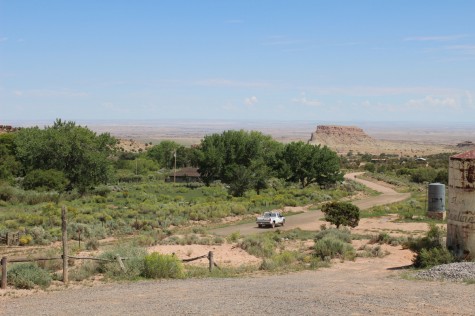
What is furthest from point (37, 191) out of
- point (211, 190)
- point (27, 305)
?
point (27, 305)

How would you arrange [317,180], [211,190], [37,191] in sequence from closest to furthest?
[37,191], [211,190], [317,180]

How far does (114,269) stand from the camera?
64.0ft

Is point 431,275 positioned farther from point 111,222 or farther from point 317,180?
point 317,180

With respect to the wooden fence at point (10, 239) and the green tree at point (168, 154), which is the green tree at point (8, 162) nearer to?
the wooden fence at point (10, 239)

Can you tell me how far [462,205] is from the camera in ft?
64.9

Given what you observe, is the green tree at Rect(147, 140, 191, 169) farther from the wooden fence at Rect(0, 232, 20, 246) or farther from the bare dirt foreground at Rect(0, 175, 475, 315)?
the bare dirt foreground at Rect(0, 175, 475, 315)

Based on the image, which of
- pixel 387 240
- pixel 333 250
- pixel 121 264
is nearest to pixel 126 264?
pixel 121 264

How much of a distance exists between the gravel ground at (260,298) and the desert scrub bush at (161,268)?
73 cm

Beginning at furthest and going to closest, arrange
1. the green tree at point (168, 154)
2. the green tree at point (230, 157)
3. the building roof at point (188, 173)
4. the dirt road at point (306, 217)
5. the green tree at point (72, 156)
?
the green tree at point (168, 154) < the building roof at point (188, 173) < the green tree at point (230, 157) < the green tree at point (72, 156) < the dirt road at point (306, 217)

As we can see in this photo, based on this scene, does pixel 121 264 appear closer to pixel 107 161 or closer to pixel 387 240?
pixel 387 240

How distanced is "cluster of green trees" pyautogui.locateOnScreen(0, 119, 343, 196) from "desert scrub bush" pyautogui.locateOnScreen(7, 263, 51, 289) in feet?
130

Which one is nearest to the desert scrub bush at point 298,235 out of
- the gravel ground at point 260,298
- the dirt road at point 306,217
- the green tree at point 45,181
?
the dirt road at point 306,217

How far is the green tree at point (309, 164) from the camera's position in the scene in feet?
218

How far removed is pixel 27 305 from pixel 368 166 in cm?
9751
